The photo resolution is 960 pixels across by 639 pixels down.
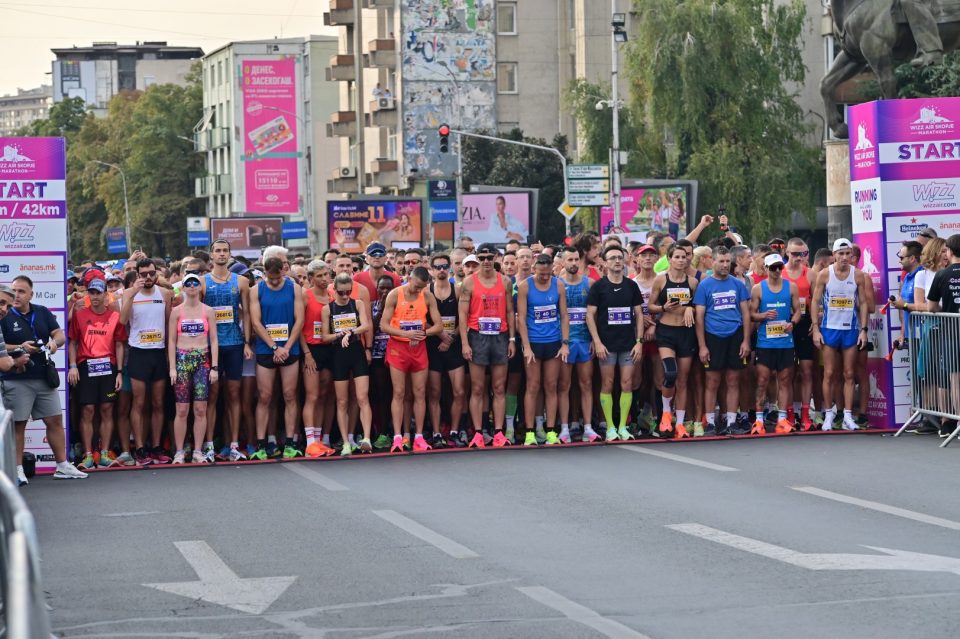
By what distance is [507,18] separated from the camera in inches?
3425

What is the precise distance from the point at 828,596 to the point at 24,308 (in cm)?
933

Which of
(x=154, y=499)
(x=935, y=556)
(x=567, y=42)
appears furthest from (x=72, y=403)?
(x=567, y=42)

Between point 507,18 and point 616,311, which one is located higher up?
point 507,18

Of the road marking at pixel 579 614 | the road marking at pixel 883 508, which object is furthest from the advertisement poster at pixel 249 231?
the road marking at pixel 579 614

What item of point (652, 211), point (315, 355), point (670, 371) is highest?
point (652, 211)

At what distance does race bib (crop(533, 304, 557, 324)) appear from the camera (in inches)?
703

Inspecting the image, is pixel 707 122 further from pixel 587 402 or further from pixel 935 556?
pixel 935 556

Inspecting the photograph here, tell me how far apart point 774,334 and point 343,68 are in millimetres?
78848

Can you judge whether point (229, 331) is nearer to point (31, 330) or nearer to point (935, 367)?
point (31, 330)

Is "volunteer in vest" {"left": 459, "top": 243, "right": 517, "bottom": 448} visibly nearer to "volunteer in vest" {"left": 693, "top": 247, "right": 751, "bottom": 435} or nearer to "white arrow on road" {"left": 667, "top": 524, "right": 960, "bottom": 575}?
"volunteer in vest" {"left": 693, "top": 247, "right": 751, "bottom": 435}

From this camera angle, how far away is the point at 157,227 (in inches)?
4742

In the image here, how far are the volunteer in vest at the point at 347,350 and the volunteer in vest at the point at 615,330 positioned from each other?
236 centimetres

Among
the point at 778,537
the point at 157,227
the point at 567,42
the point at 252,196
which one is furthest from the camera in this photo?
the point at 157,227

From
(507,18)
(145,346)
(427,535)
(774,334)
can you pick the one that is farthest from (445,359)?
(507,18)
